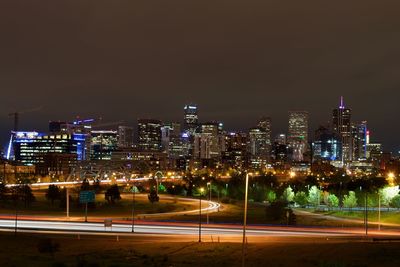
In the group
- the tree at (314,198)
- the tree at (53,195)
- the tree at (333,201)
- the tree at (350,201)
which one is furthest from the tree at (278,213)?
the tree at (53,195)

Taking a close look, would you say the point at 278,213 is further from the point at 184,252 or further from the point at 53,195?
the point at 53,195

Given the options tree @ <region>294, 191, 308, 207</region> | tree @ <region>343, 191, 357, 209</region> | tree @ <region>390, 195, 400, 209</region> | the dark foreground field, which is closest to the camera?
the dark foreground field

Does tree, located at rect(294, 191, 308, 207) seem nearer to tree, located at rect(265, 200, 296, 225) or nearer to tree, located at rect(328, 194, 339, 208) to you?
tree, located at rect(328, 194, 339, 208)

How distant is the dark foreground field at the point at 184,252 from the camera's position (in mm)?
43156

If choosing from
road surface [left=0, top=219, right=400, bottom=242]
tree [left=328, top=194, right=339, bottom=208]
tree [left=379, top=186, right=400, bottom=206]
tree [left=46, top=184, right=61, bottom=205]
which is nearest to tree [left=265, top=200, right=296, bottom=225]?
road surface [left=0, top=219, right=400, bottom=242]

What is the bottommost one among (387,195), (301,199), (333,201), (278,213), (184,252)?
(184,252)

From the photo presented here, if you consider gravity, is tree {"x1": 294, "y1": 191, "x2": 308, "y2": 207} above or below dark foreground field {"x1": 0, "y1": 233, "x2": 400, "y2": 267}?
above

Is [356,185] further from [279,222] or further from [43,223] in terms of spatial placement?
[43,223]

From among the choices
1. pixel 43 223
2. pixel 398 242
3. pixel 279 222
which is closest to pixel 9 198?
pixel 43 223

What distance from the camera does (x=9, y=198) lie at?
110562 millimetres

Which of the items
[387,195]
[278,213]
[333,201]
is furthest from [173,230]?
[387,195]

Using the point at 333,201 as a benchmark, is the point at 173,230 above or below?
below

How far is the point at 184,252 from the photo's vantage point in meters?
47.5

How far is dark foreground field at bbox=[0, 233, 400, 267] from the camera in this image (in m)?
43.2
